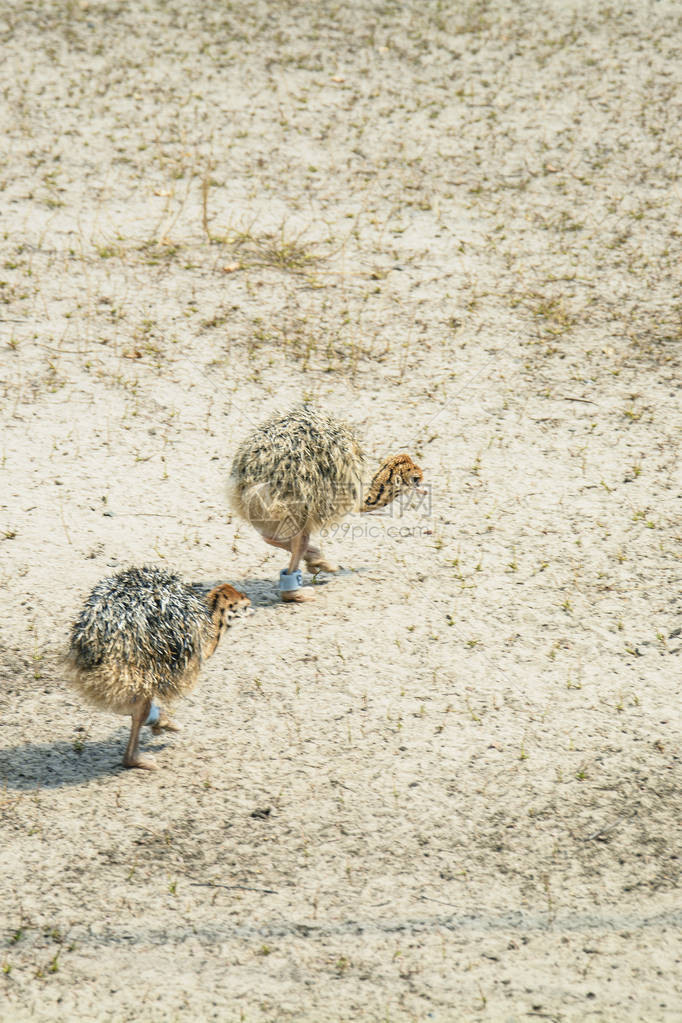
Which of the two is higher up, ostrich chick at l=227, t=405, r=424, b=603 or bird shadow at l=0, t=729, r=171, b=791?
ostrich chick at l=227, t=405, r=424, b=603

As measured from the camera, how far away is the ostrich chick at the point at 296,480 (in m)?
7.83

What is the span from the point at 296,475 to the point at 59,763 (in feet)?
7.84

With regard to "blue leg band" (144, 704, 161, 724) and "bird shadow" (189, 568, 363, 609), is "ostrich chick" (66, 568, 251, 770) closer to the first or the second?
"blue leg band" (144, 704, 161, 724)

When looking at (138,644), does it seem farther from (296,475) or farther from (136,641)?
(296,475)

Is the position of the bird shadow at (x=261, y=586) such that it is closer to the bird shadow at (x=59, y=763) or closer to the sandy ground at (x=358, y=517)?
the sandy ground at (x=358, y=517)

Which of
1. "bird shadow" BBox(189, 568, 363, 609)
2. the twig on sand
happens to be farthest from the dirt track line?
"bird shadow" BBox(189, 568, 363, 609)

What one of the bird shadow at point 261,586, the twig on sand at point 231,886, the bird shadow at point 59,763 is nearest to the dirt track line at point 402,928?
the twig on sand at point 231,886

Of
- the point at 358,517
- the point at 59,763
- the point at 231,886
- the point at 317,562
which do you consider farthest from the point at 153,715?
the point at 358,517

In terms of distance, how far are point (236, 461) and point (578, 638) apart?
8.75 ft

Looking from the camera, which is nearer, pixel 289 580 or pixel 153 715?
pixel 153 715

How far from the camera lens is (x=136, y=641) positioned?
635 centimetres

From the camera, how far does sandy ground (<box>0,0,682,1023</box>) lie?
231 inches

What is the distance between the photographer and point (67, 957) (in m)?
5.65

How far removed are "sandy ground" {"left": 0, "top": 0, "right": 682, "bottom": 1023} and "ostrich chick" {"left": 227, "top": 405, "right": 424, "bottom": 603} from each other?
2.03 feet
